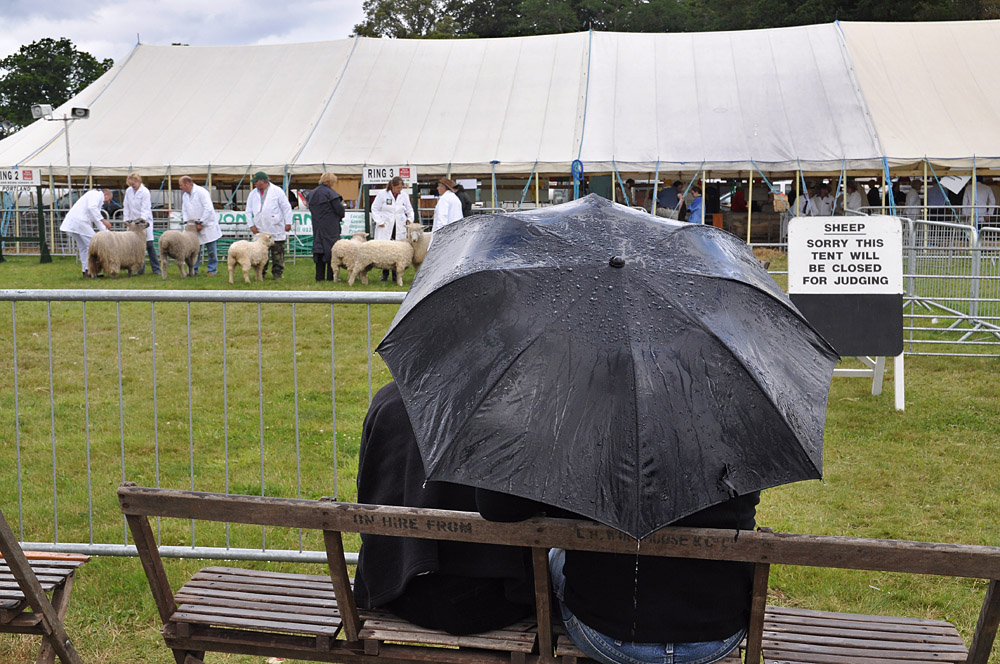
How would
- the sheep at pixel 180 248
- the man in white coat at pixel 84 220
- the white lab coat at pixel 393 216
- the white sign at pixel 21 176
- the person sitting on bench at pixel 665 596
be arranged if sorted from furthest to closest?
the white sign at pixel 21 176 → the man in white coat at pixel 84 220 → the white lab coat at pixel 393 216 → the sheep at pixel 180 248 → the person sitting on bench at pixel 665 596

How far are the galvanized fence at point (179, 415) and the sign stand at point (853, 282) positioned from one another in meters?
3.28

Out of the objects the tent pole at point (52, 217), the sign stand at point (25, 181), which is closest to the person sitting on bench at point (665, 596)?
the sign stand at point (25, 181)

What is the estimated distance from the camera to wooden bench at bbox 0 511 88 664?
Answer: 2912mm

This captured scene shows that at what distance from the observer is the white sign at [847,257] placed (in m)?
7.78

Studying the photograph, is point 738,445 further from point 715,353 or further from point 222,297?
point 222,297

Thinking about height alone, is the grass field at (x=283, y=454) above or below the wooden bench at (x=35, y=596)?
below

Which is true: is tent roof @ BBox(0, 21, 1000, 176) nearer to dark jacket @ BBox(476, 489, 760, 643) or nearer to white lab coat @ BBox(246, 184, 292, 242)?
white lab coat @ BBox(246, 184, 292, 242)

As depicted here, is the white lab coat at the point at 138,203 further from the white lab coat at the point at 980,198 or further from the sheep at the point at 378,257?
the white lab coat at the point at 980,198

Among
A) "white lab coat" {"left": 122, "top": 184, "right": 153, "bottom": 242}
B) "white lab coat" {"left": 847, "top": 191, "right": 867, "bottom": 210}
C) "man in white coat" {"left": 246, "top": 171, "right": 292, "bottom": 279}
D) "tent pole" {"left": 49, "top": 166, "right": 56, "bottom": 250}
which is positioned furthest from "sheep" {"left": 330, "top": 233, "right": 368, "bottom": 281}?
"white lab coat" {"left": 847, "top": 191, "right": 867, "bottom": 210}

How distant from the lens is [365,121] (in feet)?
84.4

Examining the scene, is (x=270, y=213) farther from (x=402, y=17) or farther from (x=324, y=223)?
(x=402, y=17)

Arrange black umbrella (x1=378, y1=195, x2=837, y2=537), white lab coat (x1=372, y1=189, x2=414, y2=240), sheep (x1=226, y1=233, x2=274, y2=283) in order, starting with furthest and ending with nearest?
white lab coat (x1=372, y1=189, x2=414, y2=240), sheep (x1=226, y1=233, x2=274, y2=283), black umbrella (x1=378, y1=195, x2=837, y2=537)

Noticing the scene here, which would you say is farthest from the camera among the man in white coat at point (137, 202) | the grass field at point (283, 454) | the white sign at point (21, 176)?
the white sign at point (21, 176)

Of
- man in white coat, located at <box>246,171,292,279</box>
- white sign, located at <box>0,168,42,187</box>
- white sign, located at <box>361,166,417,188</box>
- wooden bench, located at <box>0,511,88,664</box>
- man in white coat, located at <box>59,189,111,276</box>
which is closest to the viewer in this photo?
wooden bench, located at <box>0,511,88,664</box>
